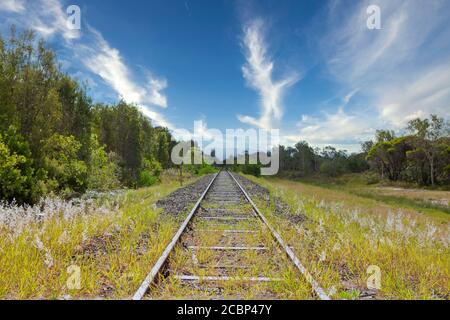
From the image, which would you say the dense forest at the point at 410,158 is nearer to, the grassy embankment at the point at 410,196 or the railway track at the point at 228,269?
the grassy embankment at the point at 410,196

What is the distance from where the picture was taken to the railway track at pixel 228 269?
3248 millimetres

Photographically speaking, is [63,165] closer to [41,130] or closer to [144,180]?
[41,130]

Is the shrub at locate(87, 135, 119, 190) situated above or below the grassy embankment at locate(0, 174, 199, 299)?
above

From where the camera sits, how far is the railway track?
3.25 meters

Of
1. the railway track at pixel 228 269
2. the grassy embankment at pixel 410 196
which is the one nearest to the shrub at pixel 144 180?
the grassy embankment at pixel 410 196

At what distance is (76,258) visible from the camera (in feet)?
13.8

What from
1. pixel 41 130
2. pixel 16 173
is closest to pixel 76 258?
pixel 16 173

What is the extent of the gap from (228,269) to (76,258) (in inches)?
86.8

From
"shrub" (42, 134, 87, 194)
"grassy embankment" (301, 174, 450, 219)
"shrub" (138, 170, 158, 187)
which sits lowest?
"grassy embankment" (301, 174, 450, 219)

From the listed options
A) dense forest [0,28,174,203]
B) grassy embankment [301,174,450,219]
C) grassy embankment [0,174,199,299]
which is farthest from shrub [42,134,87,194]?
grassy embankment [301,174,450,219]

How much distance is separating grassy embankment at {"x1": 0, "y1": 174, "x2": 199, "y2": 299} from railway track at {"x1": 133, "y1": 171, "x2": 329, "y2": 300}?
0.25 meters

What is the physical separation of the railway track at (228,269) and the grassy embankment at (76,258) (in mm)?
254

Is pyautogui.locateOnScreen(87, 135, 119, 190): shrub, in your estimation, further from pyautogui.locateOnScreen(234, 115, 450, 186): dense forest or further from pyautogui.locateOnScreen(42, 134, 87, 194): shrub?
pyautogui.locateOnScreen(234, 115, 450, 186): dense forest
